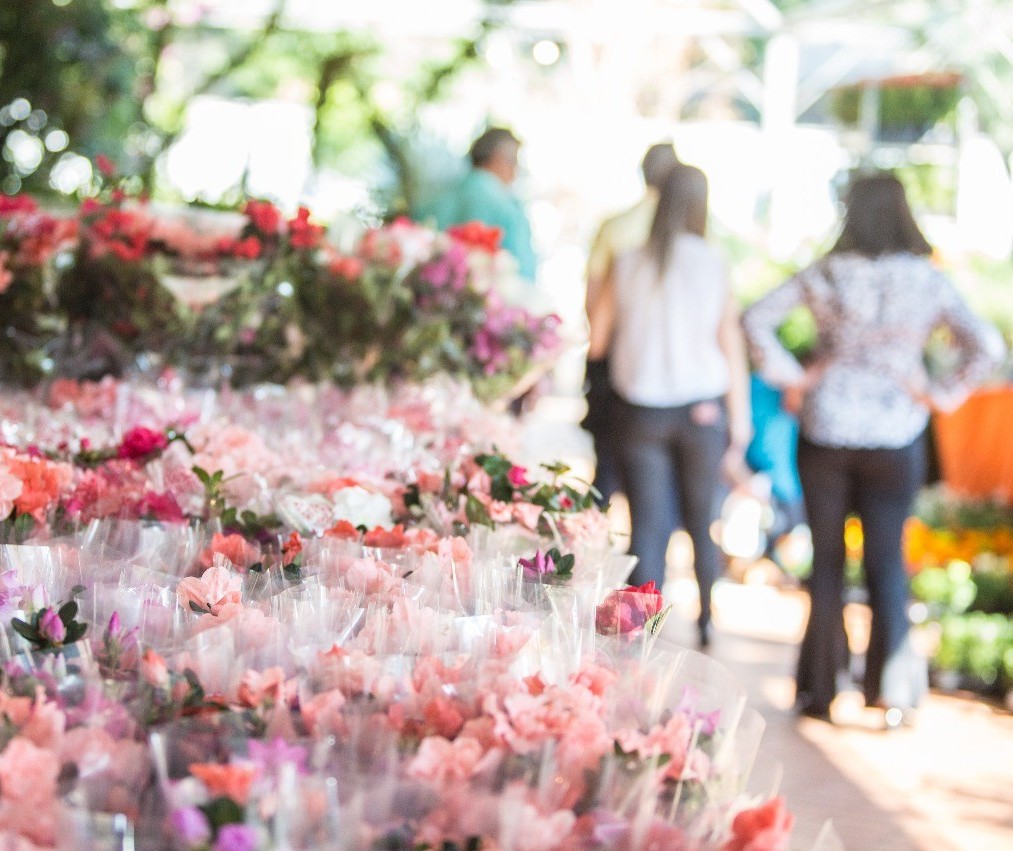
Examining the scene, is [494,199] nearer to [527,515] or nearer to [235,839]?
[527,515]

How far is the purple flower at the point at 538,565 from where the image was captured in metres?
1.50

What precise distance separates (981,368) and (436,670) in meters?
3.23

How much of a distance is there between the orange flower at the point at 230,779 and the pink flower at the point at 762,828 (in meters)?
0.35

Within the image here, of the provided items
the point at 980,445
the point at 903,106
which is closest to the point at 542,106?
the point at 903,106

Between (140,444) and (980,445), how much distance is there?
480 cm


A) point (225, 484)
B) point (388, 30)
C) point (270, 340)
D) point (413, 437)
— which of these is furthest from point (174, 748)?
point (388, 30)

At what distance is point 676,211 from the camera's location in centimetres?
400

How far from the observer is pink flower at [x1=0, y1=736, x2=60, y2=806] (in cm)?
91

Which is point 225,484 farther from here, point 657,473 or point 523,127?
point 523,127

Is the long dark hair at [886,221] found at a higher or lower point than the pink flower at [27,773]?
higher

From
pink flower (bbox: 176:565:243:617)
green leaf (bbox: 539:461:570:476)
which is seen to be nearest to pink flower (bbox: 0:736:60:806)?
pink flower (bbox: 176:565:243:617)

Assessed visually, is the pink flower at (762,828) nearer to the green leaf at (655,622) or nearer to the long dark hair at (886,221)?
the green leaf at (655,622)

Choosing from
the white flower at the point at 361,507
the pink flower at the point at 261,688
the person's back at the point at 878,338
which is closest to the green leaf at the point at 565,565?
the white flower at the point at 361,507

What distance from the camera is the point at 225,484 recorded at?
189 centimetres
